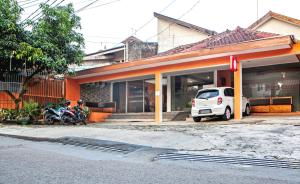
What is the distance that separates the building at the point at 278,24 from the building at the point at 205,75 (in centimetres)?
453

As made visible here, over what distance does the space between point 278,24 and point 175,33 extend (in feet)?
25.4

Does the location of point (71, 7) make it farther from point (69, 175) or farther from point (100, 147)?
point (69, 175)

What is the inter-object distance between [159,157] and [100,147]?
2220 millimetres

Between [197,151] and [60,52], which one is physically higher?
[60,52]

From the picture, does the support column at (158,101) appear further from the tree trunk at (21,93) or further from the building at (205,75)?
the tree trunk at (21,93)

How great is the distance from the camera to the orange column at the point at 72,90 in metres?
23.6

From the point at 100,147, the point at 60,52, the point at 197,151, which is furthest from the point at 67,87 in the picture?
the point at 197,151

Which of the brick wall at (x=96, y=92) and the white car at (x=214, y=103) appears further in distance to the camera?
the brick wall at (x=96, y=92)

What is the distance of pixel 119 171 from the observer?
6574 mm

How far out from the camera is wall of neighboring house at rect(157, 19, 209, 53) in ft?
90.2

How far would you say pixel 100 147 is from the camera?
9.86 m

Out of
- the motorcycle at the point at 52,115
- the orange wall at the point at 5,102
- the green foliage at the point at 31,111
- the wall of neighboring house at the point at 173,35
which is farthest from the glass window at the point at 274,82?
the orange wall at the point at 5,102

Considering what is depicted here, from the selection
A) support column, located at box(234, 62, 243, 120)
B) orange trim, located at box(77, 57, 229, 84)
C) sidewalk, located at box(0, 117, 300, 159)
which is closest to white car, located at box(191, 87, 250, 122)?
support column, located at box(234, 62, 243, 120)

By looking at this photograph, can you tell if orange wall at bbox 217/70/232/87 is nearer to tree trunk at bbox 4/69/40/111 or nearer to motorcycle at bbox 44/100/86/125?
motorcycle at bbox 44/100/86/125
